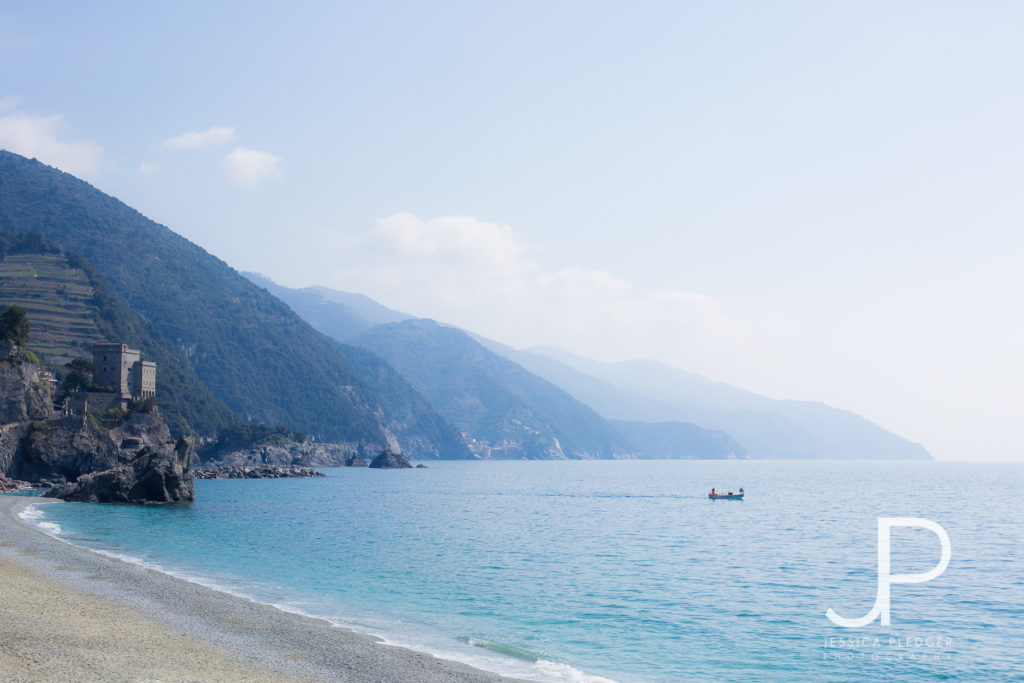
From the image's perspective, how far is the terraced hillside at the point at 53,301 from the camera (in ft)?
501

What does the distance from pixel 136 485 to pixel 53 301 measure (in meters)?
114

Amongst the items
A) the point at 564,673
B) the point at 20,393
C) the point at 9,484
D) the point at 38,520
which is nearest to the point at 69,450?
the point at 20,393

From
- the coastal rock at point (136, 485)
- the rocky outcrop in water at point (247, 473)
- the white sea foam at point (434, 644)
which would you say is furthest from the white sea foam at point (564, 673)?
the rocky outcrop in water at point (247, 473)

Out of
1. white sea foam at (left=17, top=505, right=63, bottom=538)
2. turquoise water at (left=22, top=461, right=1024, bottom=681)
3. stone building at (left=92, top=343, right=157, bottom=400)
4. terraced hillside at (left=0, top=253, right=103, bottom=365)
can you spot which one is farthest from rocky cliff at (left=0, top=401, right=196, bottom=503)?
terraced hillside at (left=0, top=253, right=103, bottom=365)

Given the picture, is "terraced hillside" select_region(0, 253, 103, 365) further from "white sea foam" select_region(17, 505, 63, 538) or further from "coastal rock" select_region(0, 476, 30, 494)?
"white sea foam" select_region(17, 505, 63, 538)

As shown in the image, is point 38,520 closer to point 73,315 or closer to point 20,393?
point 20,393

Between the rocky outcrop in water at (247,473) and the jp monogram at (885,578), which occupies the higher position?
the jp monogram at (885,578)

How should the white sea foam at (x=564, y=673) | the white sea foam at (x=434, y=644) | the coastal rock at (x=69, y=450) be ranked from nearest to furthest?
the white sea foam at (x=564, y=673), the white sea foam at (x=434, y=644), the coastal rock at (x=69, y=450)

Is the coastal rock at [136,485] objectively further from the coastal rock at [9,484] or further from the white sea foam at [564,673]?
the white sea foam at [564,673]

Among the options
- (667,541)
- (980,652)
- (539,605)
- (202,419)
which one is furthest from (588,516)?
(202,419)

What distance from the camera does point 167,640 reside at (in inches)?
853

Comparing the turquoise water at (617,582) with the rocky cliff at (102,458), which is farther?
the rocky cliff at (102,458)

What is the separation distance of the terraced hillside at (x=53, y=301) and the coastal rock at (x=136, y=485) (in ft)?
276

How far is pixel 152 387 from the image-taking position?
132 metres
